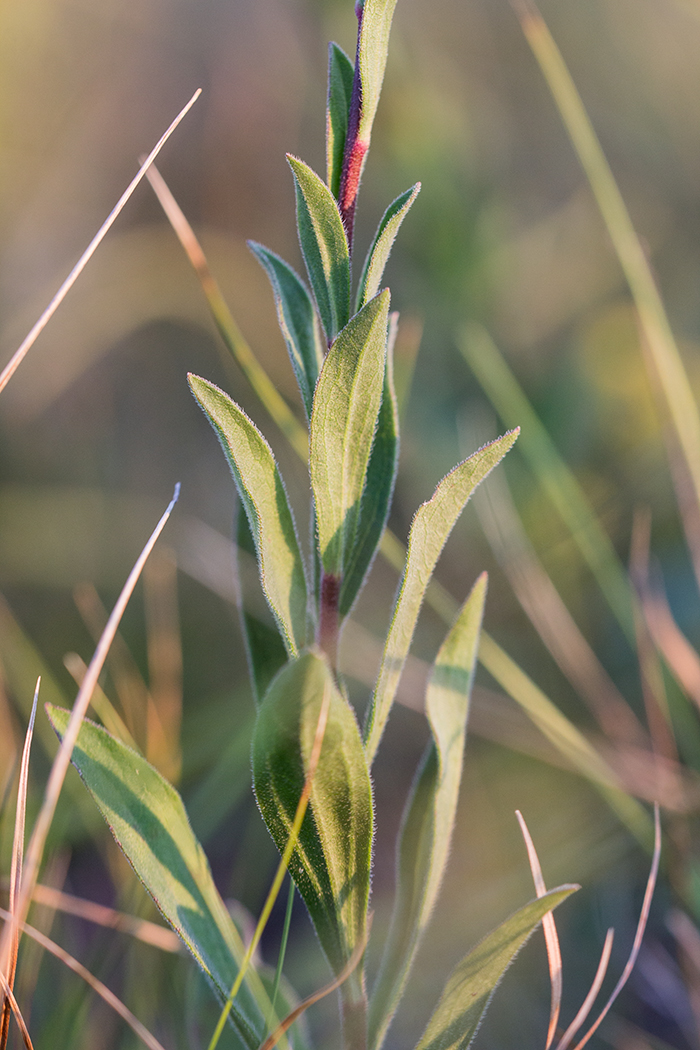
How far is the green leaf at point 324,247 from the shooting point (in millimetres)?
406

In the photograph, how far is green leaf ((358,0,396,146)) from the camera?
1.32 ft

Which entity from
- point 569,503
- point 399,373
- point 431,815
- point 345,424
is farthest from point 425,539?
point 569,503

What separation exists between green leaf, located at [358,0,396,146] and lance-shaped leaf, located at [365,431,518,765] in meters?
0.18

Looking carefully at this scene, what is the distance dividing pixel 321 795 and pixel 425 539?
0.14 m

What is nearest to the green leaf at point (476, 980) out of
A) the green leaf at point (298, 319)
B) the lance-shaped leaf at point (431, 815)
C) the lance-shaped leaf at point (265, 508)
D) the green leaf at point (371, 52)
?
the lance-shaped leaf at point (431, 815)

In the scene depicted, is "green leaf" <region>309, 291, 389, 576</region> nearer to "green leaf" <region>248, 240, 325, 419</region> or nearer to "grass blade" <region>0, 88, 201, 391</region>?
"green leaf" <region>248, 240, 325, 419</region>

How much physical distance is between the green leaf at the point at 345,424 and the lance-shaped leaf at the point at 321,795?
9 centimetres

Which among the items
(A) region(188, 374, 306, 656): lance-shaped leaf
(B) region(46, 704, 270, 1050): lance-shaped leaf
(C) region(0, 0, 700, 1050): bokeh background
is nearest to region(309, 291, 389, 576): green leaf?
(A) region(188, 374, 306, 656): lance-shaped leaf

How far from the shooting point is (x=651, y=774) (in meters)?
1.00

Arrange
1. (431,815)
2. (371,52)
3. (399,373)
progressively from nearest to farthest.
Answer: (371,52) → (431,815) → (399,373)

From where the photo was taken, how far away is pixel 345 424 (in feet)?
1.42

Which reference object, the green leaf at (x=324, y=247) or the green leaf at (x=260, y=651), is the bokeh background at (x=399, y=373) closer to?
the green leaf at (x=260, y=651)

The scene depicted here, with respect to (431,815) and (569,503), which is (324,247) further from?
(569,503)

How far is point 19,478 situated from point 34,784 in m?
0.67
